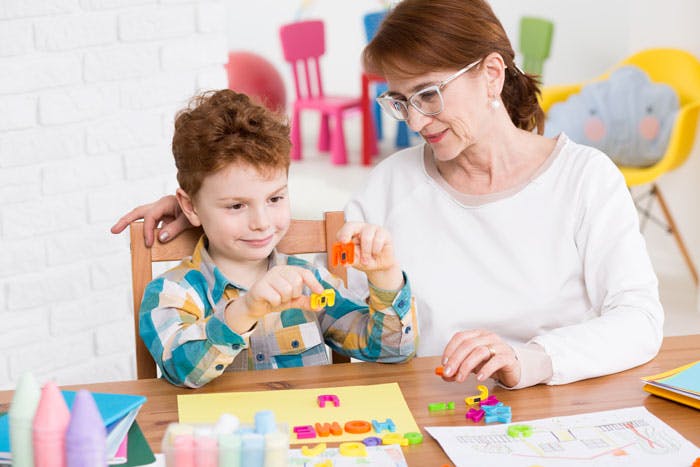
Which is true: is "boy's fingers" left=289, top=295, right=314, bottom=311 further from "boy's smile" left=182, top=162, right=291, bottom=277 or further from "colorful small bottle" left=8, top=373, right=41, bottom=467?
"colorful small bottle" left=8, top=373, right=41, bottom=467

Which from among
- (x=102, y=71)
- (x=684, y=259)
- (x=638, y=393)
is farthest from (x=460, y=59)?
(x=684, y=259)

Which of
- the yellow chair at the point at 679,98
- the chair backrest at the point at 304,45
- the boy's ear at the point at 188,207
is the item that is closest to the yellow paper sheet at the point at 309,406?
the boy's ear at the point at 188,207

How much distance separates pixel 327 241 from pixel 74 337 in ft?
3.57

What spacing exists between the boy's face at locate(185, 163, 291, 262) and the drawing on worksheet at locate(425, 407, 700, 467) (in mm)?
476

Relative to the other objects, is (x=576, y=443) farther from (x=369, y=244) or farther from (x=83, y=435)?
(x=83, y=435)

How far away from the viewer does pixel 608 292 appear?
1715 mm

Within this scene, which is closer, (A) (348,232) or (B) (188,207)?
(A) (348,232)

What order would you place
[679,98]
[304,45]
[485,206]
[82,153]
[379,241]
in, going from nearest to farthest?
[379,241] < [485,206] < [82,153] < [679,98] < [304,45]

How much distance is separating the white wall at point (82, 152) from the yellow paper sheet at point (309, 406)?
47.7 inches

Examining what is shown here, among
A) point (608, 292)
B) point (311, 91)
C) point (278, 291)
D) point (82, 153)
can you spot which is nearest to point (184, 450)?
point (278, 291)

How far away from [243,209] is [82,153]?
43.1 inches

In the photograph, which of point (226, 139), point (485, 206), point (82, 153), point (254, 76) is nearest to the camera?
point (226, 139)

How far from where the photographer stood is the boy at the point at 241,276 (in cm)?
151

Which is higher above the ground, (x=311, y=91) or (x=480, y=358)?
(x=480, y=358)
